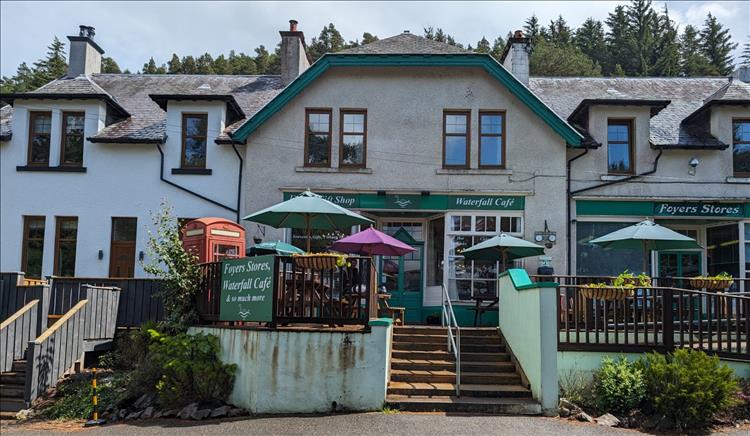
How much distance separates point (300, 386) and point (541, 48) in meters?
46.4

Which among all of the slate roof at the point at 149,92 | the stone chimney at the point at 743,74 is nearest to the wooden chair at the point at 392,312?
the slate roof at the point at 149,92

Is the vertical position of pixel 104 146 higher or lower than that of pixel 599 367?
higher

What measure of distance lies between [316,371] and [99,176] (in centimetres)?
1104

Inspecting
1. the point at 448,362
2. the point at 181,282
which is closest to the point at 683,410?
the point at 448,362

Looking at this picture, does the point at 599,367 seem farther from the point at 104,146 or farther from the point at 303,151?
Result: the point at 104,146

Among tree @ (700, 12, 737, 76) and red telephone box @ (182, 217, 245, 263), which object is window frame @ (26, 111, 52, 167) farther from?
tree @ (700, 12, 737, 76)

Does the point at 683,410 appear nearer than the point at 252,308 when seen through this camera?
Yes

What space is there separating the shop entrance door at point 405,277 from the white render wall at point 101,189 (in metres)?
4.62

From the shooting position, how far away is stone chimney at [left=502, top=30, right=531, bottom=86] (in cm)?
2030

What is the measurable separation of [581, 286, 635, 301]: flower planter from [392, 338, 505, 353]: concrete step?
247 cm

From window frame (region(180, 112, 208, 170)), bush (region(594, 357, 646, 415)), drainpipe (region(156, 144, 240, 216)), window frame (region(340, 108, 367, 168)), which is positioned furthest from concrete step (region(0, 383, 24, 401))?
bush (region(594, 357, 646, 415))

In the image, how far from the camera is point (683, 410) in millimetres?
9867

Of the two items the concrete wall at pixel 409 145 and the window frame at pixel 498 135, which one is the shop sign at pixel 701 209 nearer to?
the concrete wall at pixel 409 145

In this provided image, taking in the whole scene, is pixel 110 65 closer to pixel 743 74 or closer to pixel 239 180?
pixel 239 180
